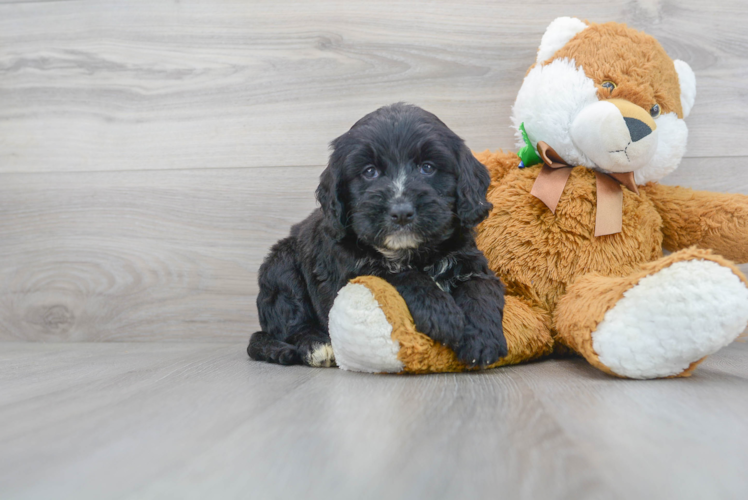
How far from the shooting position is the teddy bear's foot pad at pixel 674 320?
4.11ft

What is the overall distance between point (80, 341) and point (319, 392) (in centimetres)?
170

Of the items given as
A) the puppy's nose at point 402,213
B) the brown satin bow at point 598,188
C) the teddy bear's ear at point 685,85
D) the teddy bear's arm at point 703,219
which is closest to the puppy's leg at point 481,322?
the puppy's nose at point 402,213

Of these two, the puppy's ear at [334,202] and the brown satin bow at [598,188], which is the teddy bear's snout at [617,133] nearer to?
the brown satin bow at [598,188]

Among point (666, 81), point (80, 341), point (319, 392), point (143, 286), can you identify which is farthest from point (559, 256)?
point (80, 341)

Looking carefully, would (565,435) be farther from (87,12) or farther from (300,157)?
(87,12)

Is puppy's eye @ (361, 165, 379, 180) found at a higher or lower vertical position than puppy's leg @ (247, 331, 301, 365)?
higher

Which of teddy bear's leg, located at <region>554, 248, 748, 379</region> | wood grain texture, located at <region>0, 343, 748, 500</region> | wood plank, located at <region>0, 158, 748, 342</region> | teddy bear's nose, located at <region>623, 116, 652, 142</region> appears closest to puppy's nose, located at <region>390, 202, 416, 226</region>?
wood grain texture, located at <region>0, 343, 748, 500</region>

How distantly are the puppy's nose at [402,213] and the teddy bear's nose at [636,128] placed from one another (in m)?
0.74

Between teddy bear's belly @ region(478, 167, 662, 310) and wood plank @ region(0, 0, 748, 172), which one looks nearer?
teddy bear's belly @ region(478, 167, 662, 310)

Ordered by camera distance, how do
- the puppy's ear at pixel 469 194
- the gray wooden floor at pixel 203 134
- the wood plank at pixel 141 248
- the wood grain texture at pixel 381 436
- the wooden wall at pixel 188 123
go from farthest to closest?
the wood plank at pixel 141 248
the wooden wall at pixel 188 123
the gray wooden floor at pixel 203 134
the puppy's ear at pixel 469 194
the wood grain texture at pixel 381 436

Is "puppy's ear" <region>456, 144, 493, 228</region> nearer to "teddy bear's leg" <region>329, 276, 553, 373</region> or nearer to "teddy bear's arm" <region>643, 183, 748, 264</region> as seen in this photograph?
"teddy bear's leg" <region>329, 276, 553, 373</region>

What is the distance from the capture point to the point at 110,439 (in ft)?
3.35

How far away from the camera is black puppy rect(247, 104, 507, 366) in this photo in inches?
58.8

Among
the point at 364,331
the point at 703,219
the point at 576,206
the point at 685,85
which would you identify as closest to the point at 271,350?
the point at 364,331
